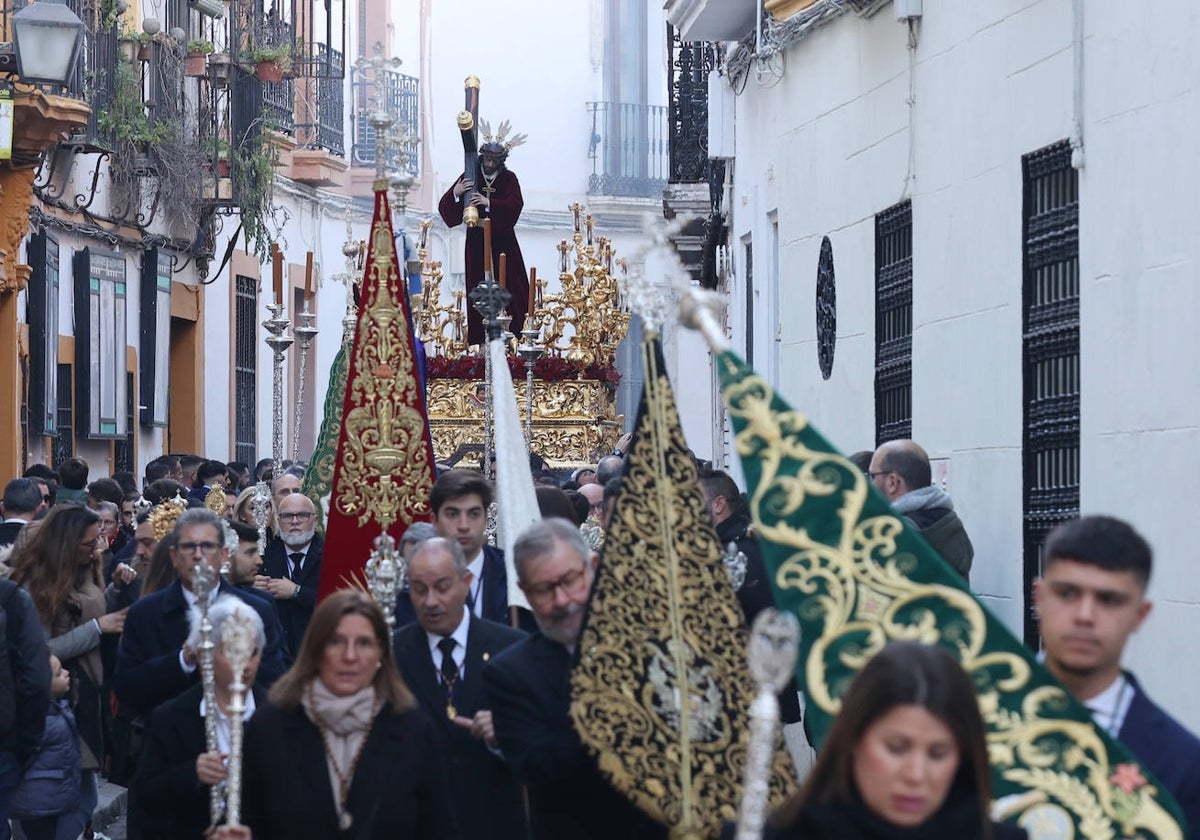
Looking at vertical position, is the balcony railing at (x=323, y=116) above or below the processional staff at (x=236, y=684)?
above

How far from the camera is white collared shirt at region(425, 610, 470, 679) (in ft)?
20.7

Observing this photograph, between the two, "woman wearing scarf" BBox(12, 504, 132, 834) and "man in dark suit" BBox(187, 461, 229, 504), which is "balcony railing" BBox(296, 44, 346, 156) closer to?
"man in dark suit" BBox(187, 461, 229, 504)

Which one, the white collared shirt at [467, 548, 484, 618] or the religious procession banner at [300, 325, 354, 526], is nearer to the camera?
the white collared shirt at [467, 548, 484, 618]

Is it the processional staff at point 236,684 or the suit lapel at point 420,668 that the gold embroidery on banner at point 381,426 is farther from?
the processional staff at point 236,684

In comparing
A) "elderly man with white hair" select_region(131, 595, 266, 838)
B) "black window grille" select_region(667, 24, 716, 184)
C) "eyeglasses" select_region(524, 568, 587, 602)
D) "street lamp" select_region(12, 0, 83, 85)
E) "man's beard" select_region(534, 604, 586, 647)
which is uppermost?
"black window grille" select_region(667, 24, 716, 184)

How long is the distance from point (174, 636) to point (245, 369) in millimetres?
19792

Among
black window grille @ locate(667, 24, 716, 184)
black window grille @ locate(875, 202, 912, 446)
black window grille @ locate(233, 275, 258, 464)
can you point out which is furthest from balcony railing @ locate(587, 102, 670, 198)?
black window grille @ locate(875, 202, 912, 446)

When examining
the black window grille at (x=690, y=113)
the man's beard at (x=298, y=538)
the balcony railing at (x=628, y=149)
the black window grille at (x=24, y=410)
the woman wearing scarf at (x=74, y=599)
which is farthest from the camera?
the balcony railing at (x=628, y=149)

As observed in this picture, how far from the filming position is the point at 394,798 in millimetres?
5227

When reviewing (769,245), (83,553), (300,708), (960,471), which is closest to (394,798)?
(300,708)

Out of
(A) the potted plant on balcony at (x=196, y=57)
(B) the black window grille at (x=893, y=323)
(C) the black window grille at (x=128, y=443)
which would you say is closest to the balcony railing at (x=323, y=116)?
(A) the potted plant on balcony at (x=196, y=57)

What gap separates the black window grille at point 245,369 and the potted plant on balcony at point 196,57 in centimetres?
407

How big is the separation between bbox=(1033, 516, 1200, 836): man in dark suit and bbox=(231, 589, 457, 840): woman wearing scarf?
1.59 m

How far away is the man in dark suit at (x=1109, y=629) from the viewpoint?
4207 mm
